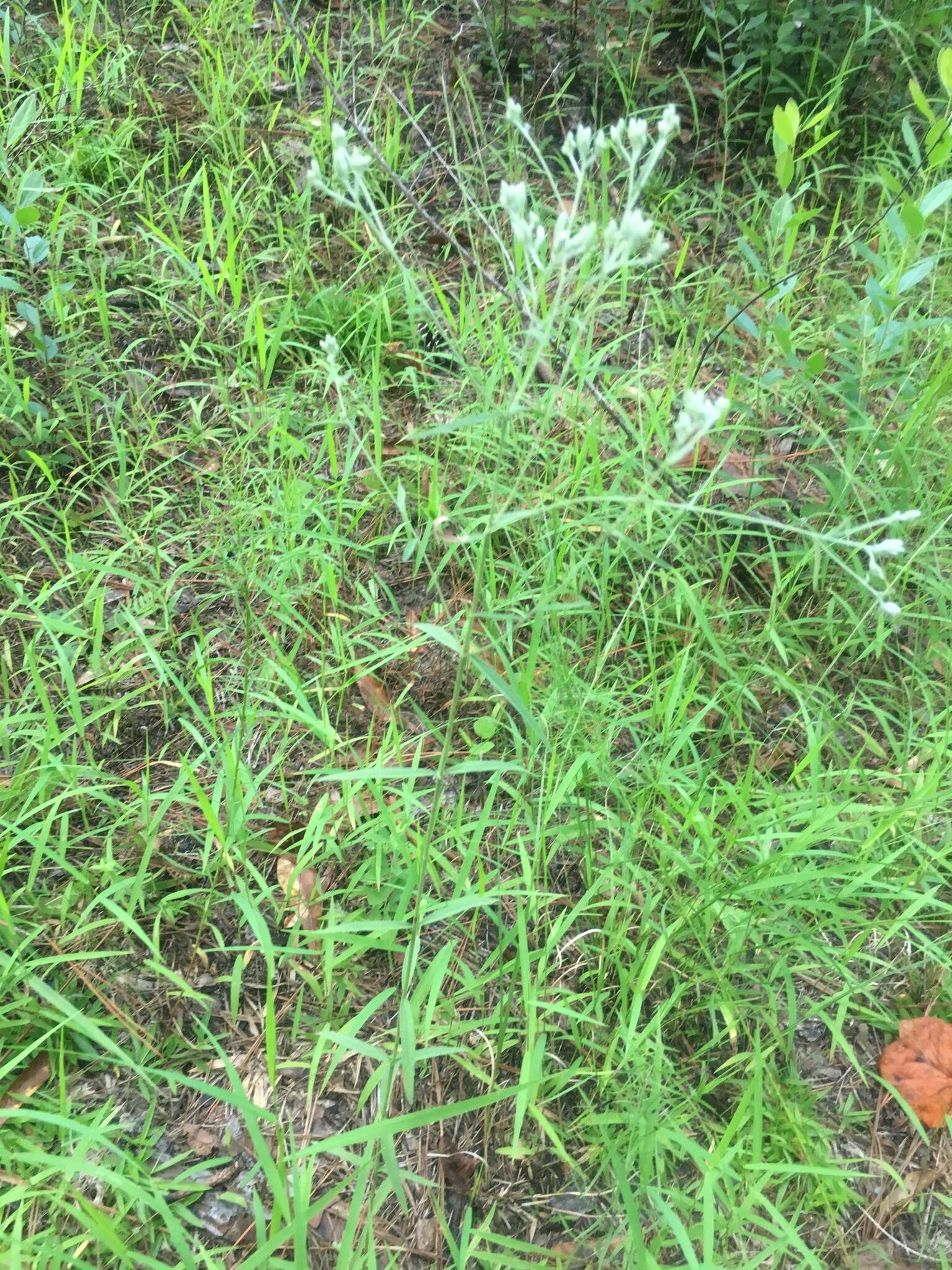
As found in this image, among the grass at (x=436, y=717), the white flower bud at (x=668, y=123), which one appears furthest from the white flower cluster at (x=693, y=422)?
the white flower bud at (x=668, y=123)

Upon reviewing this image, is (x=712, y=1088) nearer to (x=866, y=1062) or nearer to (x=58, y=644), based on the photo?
(x=866, y=1062)

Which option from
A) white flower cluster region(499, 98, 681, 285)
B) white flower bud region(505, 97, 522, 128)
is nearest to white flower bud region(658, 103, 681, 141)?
white flower cluster region(499, 98, 681, 285)

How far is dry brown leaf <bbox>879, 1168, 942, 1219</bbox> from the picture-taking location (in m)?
1.35

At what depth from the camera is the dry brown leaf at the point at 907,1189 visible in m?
1.35

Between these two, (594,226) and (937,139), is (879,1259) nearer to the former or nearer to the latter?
(594,226)

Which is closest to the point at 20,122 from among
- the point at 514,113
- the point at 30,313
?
the point at 30,313

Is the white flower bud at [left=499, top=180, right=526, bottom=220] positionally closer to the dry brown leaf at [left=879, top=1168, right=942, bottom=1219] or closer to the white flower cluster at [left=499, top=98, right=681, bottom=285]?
the white flower cluster at [left=499, top=98, right=681, bottom=285]

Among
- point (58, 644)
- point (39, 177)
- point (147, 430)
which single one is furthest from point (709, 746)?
point (39, 177)

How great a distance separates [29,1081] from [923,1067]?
4.86 feet

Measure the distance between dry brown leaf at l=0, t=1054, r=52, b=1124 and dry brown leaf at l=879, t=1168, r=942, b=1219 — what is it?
4.47 ft

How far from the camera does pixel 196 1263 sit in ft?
3.94

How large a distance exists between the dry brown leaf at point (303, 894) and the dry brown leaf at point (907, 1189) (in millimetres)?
1037

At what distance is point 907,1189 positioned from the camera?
1.36 m

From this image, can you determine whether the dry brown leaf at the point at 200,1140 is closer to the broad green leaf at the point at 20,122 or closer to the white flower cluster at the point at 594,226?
the white flower cluster at the point at 594,226
